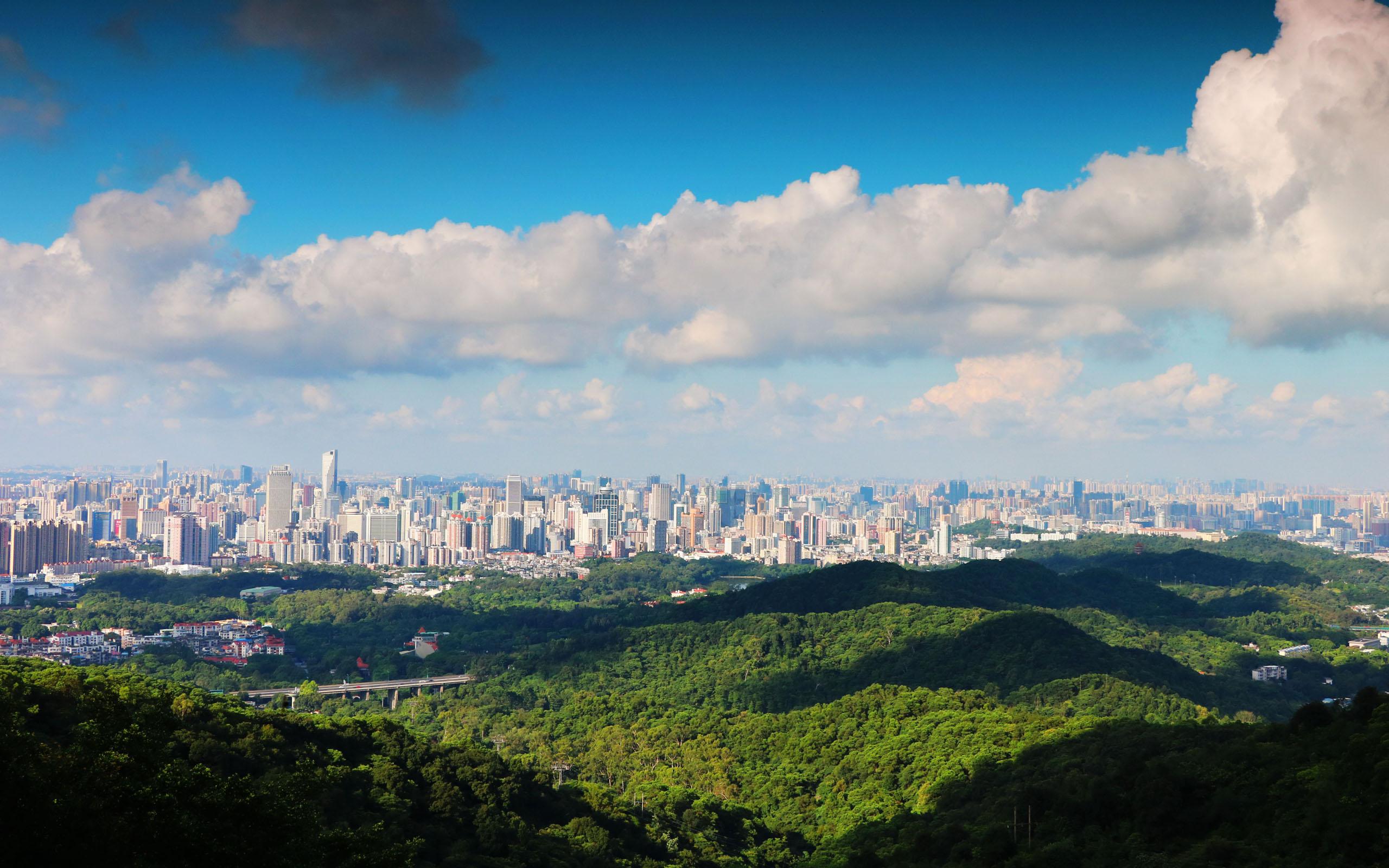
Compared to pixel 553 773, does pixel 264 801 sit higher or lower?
higher

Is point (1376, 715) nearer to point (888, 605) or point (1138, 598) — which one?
point (888, 605)

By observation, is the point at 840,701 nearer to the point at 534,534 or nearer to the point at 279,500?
the point at 534,534

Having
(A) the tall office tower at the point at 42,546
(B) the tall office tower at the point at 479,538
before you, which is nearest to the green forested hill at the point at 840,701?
(A) the tall office tower at the point at 42,546

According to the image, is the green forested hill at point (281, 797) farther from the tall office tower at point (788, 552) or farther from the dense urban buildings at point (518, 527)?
the tall office tower at point (788, 552)

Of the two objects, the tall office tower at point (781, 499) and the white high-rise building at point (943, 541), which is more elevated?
the tall office tower at point (781, 499)

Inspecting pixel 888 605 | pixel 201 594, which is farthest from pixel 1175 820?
pixel 201 594

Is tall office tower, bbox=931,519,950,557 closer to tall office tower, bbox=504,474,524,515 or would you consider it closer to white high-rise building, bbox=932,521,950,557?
white high-rise building, bbox=932,521,950,557
